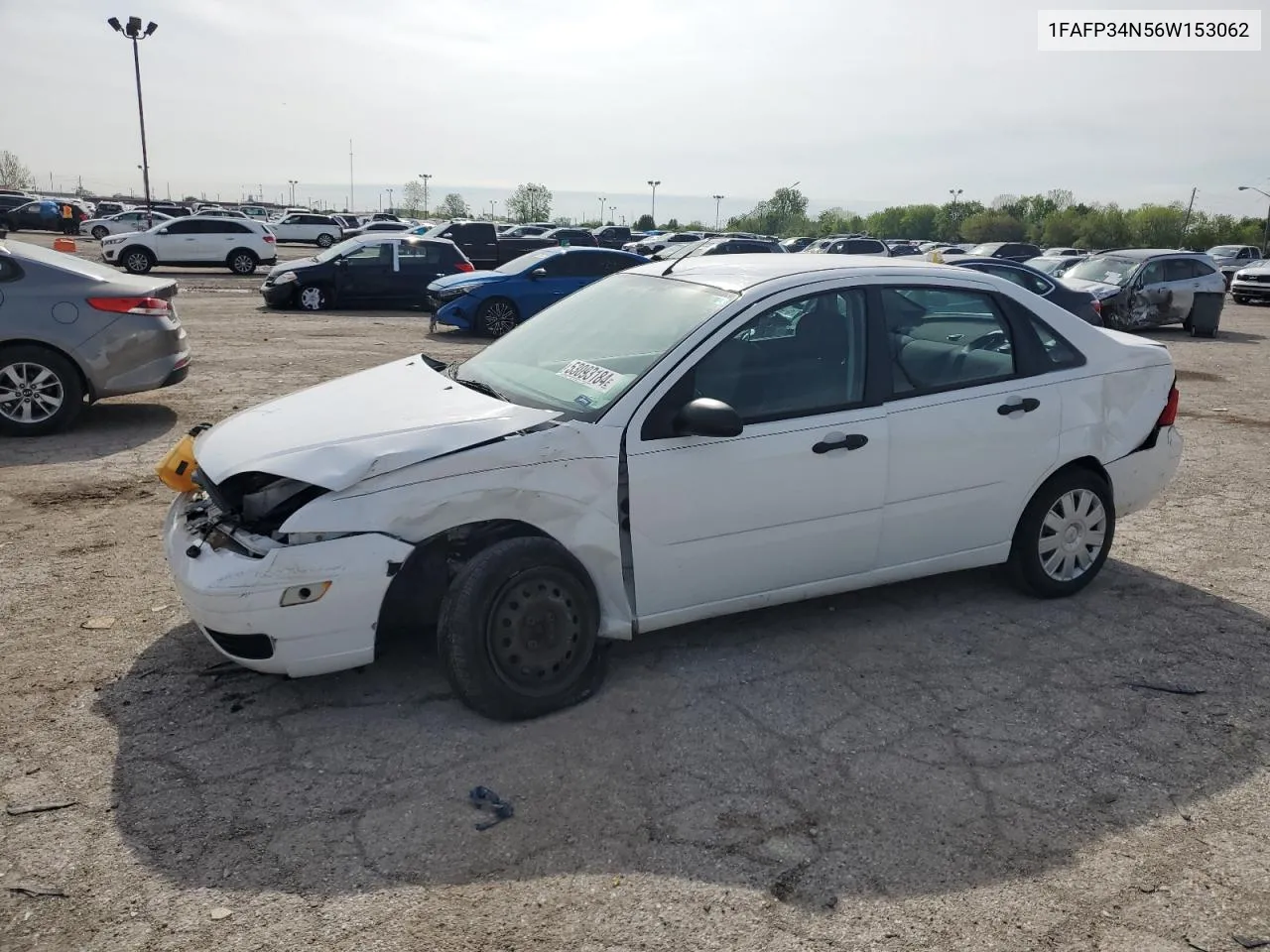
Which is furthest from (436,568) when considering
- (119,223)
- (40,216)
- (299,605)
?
(40,216)

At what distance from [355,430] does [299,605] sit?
0.71 metres

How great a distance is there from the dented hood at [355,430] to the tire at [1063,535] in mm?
2567

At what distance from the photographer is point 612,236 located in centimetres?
3994

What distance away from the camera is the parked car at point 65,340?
7898 millimetres

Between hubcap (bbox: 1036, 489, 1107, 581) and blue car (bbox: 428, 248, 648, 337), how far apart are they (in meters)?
11.6

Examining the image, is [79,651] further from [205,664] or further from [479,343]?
[479,343]

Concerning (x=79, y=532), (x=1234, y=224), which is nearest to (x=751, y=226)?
(x=1234, y=224)

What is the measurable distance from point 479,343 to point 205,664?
11986mm

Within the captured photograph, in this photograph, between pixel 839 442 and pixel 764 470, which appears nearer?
pixel 764 470

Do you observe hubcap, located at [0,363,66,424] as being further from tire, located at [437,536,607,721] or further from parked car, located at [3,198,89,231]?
parked car, located at [3,198,89,231]

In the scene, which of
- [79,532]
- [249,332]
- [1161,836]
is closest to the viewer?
[1161,836]

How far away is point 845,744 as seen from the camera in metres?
3.72

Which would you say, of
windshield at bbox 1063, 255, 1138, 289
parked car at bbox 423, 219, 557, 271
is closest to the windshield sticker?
windshield at bbox 1063, 255, 1138, 289

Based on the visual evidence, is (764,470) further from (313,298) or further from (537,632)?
(313,298)
